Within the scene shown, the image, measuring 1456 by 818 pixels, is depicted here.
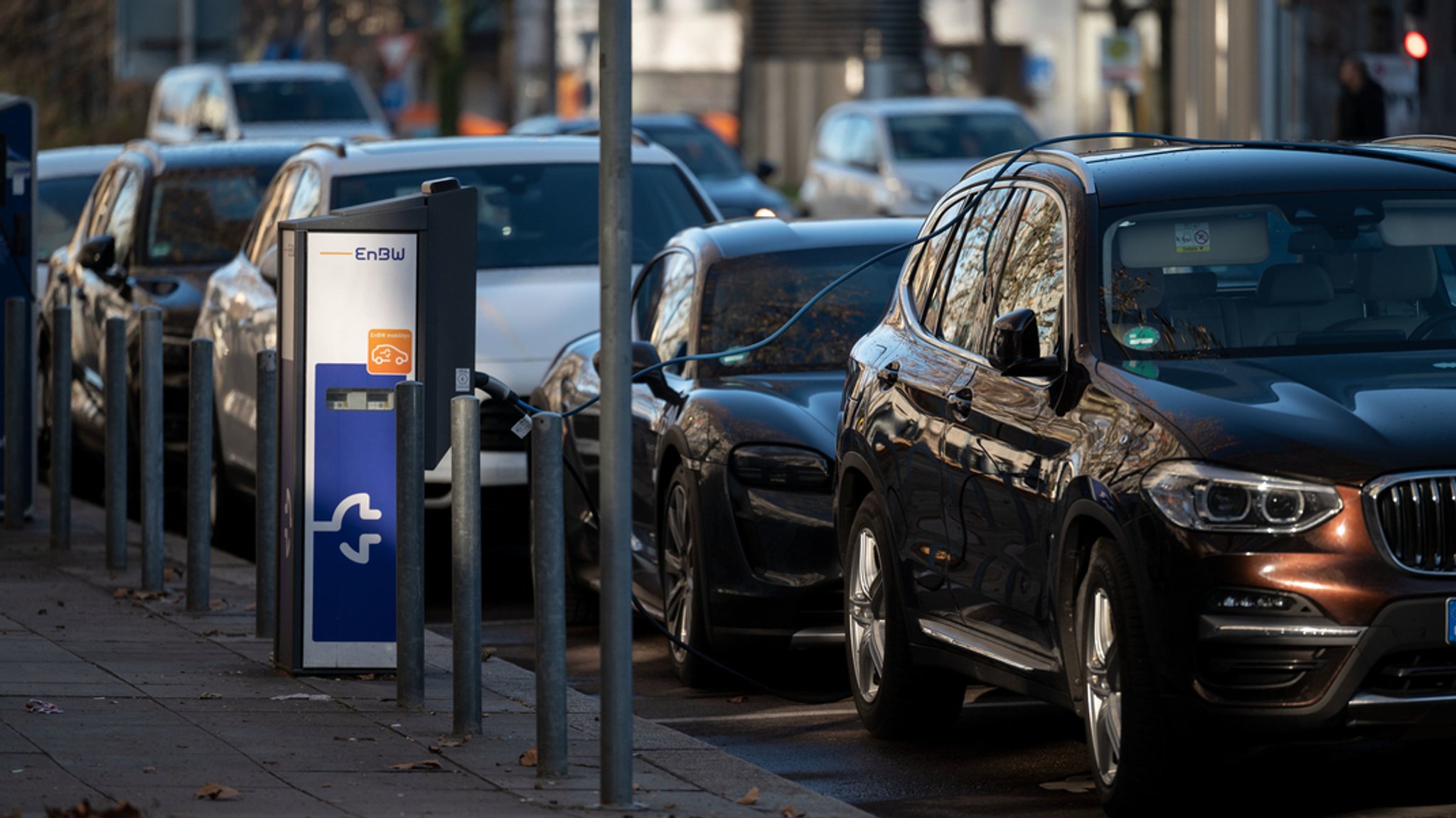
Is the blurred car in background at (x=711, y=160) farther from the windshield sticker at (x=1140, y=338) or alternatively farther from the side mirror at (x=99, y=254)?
the windshield sticker at (x=1140, y=338)

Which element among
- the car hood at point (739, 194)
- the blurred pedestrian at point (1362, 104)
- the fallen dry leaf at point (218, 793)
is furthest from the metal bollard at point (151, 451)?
the car hood at point (739, 194)

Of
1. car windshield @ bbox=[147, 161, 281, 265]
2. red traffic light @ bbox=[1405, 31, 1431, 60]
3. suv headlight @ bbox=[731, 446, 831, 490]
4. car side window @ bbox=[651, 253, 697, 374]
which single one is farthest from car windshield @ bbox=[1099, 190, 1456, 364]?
red traffic light @ bbox=[1405, 31, 1431, 60]

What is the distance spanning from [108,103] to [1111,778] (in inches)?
1492

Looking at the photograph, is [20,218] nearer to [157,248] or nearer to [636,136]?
[157,248]

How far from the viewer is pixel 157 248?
53.9 feet

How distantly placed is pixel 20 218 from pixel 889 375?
6.93 metres

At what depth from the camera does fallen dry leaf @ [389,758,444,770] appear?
291 inches

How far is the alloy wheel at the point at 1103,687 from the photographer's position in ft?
22.4

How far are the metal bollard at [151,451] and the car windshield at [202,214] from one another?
5059 millimetres

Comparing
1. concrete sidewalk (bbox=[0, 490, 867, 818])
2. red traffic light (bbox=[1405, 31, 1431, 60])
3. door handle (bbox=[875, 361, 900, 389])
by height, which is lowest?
concrete sidewalk (bbox=[0, 490, 867, 818])

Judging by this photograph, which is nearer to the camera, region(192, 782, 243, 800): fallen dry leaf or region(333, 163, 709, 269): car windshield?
region(192, 782, 243, 800): fallen dry leaf

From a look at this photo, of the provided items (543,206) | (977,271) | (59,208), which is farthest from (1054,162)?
(59,208)

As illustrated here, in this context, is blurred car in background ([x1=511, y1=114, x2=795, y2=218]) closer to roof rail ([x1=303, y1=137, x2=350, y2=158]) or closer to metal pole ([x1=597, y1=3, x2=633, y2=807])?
roof rail ([x1=303, y1=137, x2=350, y2=158])

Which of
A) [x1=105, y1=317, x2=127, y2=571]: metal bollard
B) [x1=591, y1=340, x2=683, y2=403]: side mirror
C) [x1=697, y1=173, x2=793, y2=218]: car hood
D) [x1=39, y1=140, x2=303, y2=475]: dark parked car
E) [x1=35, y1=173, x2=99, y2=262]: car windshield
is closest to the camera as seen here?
[x1=591, y1=340, x2=683, y2=403]: side mirror
